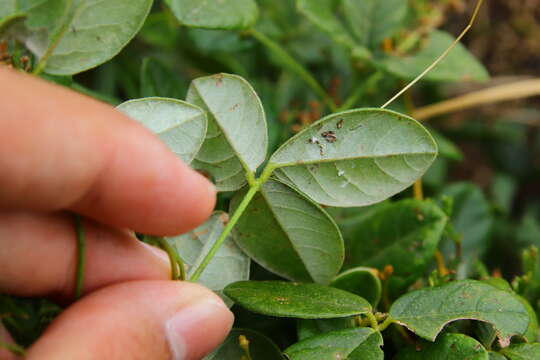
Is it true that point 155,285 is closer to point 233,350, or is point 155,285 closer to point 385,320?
point 233,350

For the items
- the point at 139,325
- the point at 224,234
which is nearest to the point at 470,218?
the point at 224,234

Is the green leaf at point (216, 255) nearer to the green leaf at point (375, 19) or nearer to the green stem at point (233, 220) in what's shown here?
the green stem at point (233, 220)

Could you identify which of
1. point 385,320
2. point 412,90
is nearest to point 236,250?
point 385,320

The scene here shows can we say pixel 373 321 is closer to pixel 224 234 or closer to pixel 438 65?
pixel 224 234

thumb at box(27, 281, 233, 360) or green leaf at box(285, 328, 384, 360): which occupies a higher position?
thumb at box(27, 281, 233, 360)

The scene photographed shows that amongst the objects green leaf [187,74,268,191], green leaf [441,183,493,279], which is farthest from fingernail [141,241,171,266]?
green leaf [441,183,493,279]

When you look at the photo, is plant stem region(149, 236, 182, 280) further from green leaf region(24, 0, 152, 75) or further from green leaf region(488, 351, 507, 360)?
green leaf region(488, 351, 507, 360)

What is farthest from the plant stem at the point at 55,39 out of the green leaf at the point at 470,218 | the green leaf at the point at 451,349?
the green leaf at the point at 470,218
